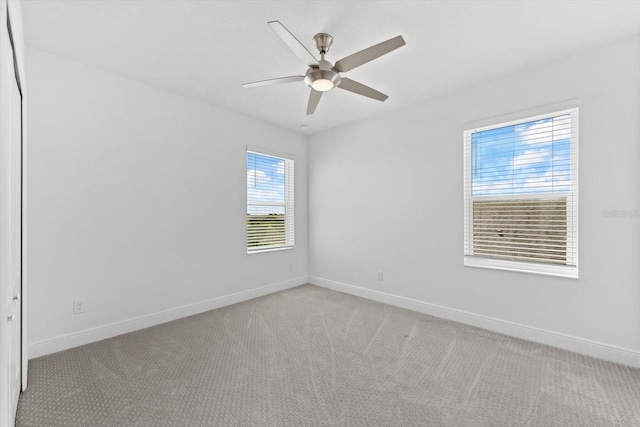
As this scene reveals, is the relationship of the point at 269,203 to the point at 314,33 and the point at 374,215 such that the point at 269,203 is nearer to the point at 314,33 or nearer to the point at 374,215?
the point at 374,215

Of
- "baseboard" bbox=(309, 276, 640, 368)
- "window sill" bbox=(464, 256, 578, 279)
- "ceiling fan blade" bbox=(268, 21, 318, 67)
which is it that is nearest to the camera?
"ceiling fan blade" bbox=(268, 21, 318, 67)

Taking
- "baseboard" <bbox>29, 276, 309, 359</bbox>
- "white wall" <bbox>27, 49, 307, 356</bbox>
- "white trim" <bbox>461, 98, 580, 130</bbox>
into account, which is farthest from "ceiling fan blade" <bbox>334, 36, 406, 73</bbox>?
"baseboard" <bbox>29, 276, 309, 359</bbox>

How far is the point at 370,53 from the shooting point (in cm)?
201

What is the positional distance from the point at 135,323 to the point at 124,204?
124 cm

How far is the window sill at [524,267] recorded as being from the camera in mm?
2675

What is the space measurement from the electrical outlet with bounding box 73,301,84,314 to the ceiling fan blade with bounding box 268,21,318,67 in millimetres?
2897

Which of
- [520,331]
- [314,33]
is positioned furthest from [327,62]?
[520,331]

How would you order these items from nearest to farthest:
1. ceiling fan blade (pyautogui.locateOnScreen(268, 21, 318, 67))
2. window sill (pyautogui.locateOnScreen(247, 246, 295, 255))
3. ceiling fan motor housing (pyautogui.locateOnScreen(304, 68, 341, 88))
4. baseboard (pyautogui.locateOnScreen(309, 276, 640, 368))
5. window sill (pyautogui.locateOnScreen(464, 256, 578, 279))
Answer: ceiling fan blade (pyautogui.locateOnScreen(268, 21, 318, 67))
ceiling fan motor housing (pyautogui.locateOnScreen(304, 68, 341, 88))
baseboard (pyautogui.locateOnScreen(309, 276, 640, 368))
window sill (pyautogui.locateOnScreen(464, 256, 578, 279))
window sill (pyautogui.locateOnScreen(247, 246, 295, 255))

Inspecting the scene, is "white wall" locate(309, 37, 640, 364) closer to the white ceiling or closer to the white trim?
the white trim

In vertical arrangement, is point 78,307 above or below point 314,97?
below

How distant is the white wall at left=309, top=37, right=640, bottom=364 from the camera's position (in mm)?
2406

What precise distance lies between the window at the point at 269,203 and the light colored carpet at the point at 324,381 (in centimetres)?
156

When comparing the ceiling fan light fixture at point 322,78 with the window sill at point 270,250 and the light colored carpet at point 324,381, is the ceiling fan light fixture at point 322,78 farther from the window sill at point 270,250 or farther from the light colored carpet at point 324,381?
the window sill at point 270,250

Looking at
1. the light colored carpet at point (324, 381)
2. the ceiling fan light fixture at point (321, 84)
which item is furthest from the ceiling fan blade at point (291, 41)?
the light colored carpet at point (324, 381)
